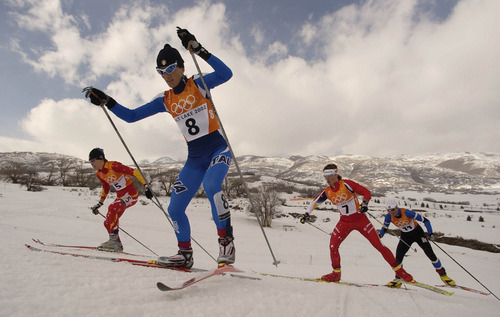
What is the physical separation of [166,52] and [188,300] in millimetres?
2995

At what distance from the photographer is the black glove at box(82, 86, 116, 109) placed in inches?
146

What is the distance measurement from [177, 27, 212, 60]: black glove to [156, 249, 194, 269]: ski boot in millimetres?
2622

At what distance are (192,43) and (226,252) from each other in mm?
2619

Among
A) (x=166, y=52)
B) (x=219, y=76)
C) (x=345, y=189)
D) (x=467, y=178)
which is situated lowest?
(x=345, y=189)

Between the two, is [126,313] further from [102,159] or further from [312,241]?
[312,241]

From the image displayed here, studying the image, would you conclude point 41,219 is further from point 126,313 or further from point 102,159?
point 126,313

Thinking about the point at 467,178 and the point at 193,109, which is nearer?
the point at 193,109

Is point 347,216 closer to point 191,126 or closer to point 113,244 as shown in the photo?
point 191,126

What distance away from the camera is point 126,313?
1.38 metres

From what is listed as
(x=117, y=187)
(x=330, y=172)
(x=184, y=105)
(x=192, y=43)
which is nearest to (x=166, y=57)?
(x=192, y=43)

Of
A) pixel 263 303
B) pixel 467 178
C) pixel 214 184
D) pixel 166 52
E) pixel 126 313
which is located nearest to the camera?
pixel 126 313

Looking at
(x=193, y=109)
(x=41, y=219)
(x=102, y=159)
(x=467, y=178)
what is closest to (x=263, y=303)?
(x=193, y=109)

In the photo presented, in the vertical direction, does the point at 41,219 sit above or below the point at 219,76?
below

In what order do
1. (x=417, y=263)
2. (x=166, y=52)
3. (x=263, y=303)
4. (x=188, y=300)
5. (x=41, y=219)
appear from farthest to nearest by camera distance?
(x=417, y=263), (x=41, y=219), (x=166, y=52), (x=263, y=303), (x=188, y=300)
